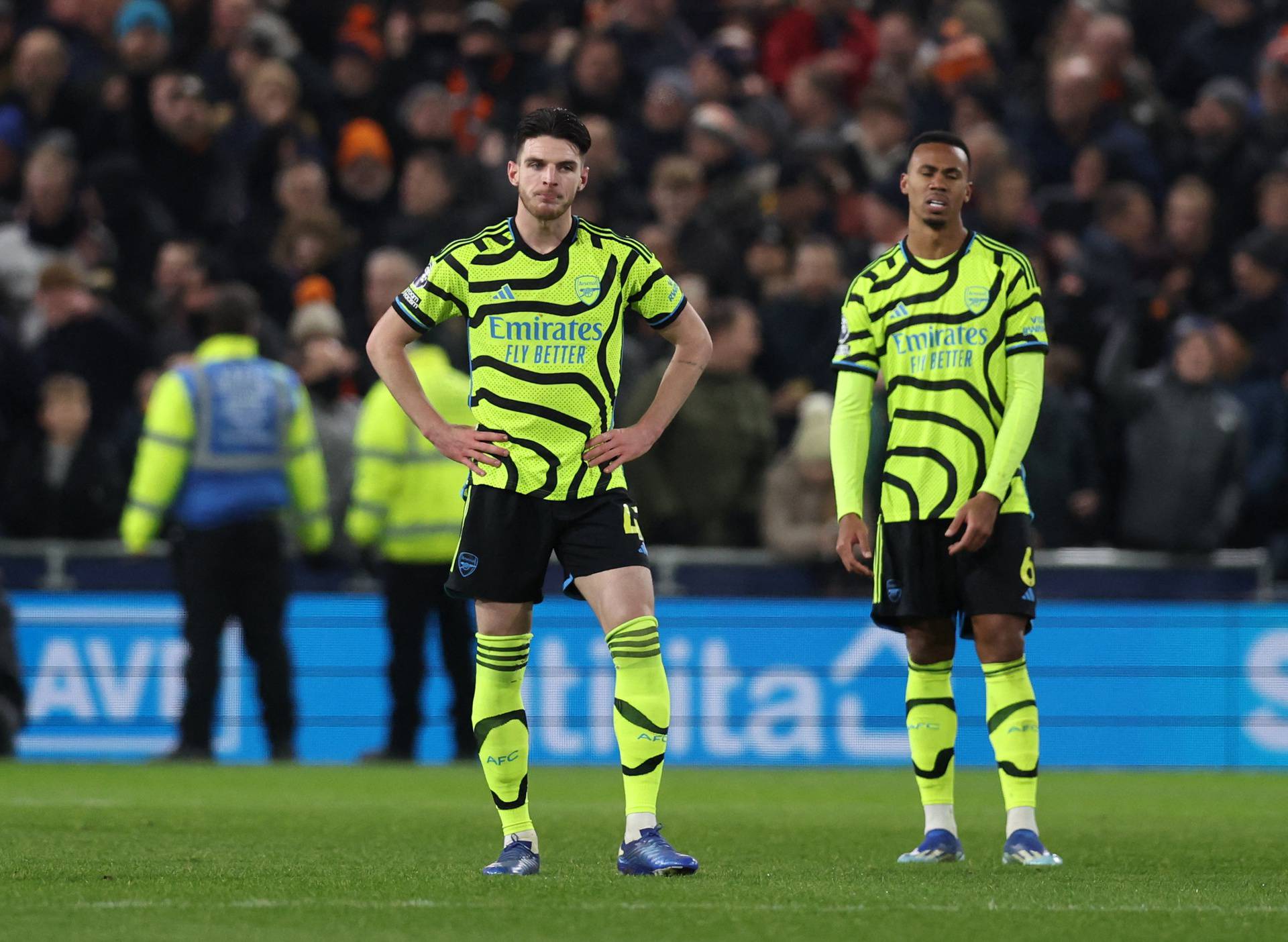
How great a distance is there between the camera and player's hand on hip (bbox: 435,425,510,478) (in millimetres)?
6836

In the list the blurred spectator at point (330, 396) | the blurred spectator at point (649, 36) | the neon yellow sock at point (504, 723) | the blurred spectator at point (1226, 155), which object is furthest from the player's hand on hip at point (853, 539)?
the blurred spectator at point (649, 36)

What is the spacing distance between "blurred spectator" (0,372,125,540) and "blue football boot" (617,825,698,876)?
777 cm

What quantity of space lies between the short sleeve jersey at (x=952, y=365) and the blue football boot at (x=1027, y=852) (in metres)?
1.05

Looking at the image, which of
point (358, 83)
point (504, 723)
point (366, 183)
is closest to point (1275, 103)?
point (366, 183)

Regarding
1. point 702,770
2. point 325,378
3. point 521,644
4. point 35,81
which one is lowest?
point 702,770

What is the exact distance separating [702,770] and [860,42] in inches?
269

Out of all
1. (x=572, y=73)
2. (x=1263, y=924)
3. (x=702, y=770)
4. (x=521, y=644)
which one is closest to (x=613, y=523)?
(x=521, y=644)

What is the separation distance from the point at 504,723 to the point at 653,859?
0.62 m

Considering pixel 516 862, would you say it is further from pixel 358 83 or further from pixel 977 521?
pixel 358 83

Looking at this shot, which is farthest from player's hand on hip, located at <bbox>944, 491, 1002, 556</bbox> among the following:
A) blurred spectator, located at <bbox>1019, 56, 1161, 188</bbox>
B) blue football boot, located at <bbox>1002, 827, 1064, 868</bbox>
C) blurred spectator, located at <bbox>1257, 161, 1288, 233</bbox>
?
blurred spectator, located at <bbox>1019, 56, 1161, 188</bbox>

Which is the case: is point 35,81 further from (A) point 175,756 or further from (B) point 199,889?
(B) point 199,889

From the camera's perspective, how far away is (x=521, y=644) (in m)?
6.96

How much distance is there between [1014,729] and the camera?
24.5 feet

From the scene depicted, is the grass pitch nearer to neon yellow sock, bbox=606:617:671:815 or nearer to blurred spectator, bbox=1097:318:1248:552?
neon yellow sock, bbox=606:617:671:815
